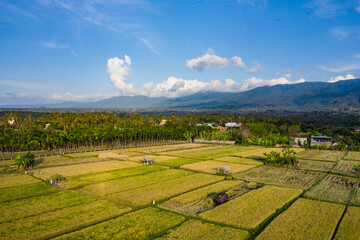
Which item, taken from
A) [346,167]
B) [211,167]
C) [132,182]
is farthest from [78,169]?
[346,167]

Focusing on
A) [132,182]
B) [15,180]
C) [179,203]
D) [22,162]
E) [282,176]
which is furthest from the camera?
[22,162]

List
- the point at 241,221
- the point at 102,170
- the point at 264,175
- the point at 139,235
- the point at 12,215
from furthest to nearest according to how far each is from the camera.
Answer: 1. the point at 102,170
2. the point at 264,175
3. the point at 12,215
4. the point at 241,221
5. the point at 139,235

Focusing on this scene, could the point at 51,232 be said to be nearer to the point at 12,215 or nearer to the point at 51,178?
the point at 12,215

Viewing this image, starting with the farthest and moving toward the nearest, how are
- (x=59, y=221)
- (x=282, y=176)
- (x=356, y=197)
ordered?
(x=282, y=176) < (x=356, y=197) < (x=59, y=221)

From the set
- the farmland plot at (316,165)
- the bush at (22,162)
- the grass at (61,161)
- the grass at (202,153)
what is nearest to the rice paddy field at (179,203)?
the farmland plot at (316,165)

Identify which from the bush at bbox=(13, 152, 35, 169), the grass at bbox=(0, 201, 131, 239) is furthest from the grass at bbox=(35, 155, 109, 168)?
the grass at bbox=(0, 201, 131, 239)

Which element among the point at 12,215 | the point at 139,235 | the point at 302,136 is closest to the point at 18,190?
the point at 12,215

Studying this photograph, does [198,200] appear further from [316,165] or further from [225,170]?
[316,165]

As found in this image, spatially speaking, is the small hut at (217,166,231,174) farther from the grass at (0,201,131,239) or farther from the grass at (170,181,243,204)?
the grass at (0,201,131,239)
